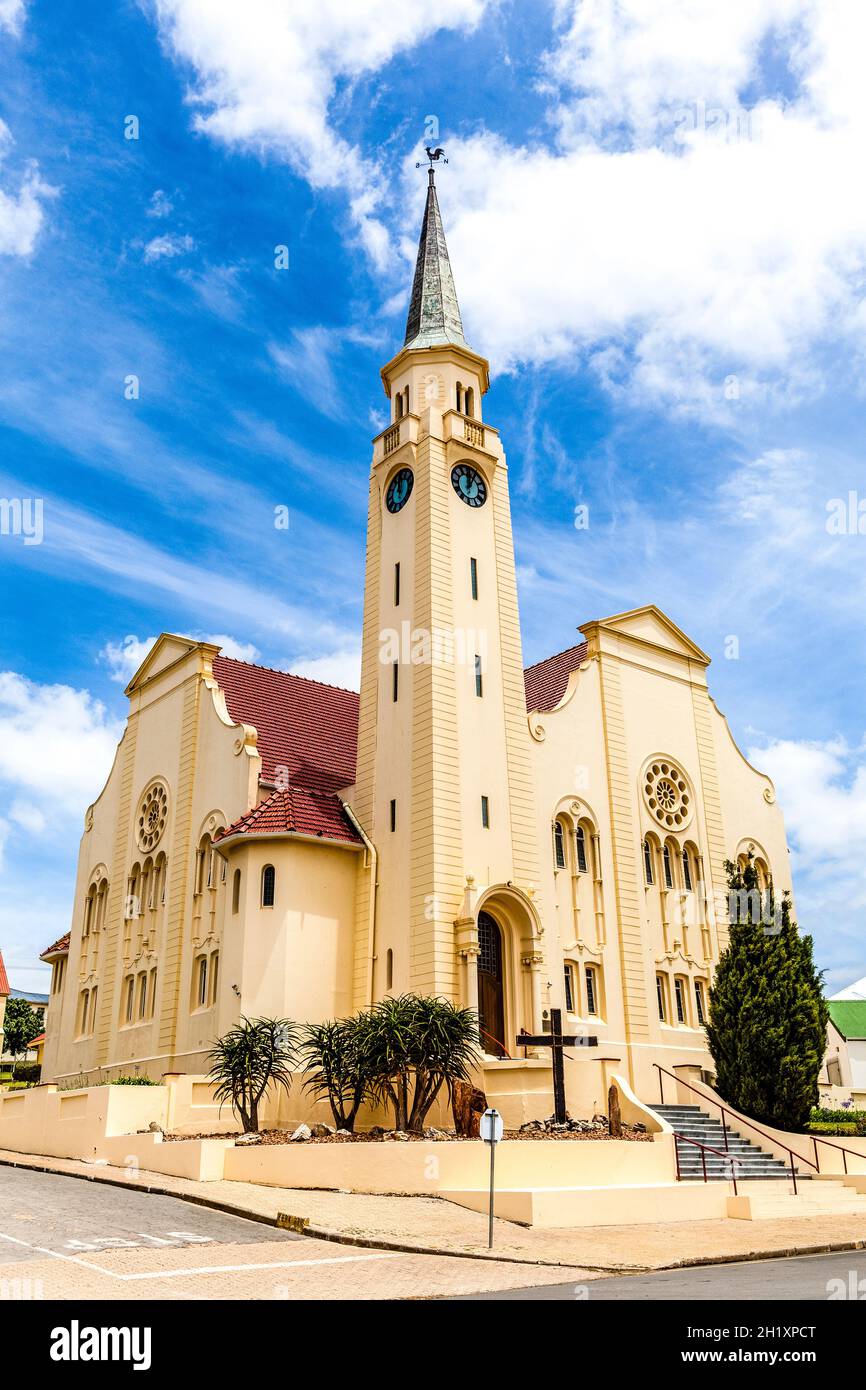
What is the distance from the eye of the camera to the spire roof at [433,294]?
38.9m

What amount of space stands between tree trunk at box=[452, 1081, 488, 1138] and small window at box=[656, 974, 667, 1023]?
34.7 feet

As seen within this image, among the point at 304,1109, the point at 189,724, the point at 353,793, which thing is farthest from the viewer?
the point at 189,724

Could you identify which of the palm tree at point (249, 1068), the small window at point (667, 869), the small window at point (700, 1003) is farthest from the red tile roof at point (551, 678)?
the palm tree at point (249, 1068)

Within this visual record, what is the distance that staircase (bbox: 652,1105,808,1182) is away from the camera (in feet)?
85.8

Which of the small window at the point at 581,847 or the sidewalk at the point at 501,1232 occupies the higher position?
the small window at the point at 581,847

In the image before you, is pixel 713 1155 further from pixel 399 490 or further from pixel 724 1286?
pixel 399 490

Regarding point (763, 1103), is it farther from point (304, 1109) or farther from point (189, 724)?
point (189, 724)

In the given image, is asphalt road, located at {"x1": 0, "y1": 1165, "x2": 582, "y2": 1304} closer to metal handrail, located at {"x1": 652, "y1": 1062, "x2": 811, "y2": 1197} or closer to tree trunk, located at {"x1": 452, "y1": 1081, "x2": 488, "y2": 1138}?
tree trunk, located at {"x1": 452, "y1": 1081, "x2": 488, "y2": 1138}

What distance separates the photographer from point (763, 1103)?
29828mm

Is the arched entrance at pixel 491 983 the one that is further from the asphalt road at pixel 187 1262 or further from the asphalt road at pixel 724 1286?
the asphalt road at pixel 724 1286

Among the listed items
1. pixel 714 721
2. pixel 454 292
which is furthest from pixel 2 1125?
pixel 454 292

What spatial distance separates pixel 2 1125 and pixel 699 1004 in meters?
21.3

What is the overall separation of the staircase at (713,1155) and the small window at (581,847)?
7.55m
